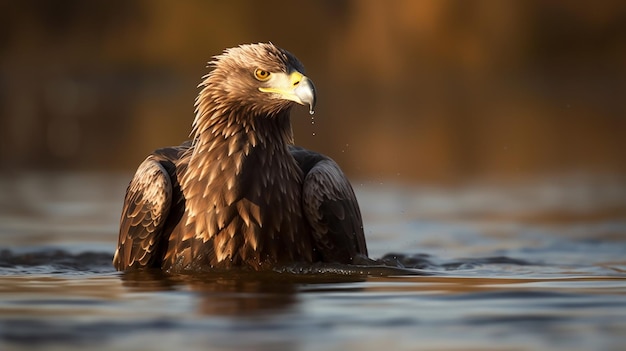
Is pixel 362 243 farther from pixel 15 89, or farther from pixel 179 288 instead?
pixel 15 89

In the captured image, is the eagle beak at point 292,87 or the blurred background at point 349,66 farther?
the blurred background at point 349,66

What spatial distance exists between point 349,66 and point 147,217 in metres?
48.7

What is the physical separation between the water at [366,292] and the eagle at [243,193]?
0.87 feet

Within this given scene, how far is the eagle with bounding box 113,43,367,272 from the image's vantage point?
29.9 ft

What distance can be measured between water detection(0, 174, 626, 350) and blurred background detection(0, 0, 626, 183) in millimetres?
10844

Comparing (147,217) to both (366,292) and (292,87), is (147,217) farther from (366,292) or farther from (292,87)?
(366,292)

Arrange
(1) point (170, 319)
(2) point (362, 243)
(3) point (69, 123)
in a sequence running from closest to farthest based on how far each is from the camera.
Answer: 1. (1) point (170, 319)
2. (2) point (362, 243)
3. (3) point (69, 123)

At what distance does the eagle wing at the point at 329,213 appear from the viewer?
9352mm

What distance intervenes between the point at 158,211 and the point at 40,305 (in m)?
1.86

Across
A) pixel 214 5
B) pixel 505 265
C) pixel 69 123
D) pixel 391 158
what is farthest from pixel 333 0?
pixel 505 265

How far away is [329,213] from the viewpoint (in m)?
9.39

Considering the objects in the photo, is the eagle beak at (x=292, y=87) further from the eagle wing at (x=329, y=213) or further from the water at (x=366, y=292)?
the water at (x=366, y=292)

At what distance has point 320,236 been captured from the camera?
→ 9.42m

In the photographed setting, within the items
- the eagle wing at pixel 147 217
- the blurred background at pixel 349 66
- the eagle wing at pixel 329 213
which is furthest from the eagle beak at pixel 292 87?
the blurred background at pixel 349 66
